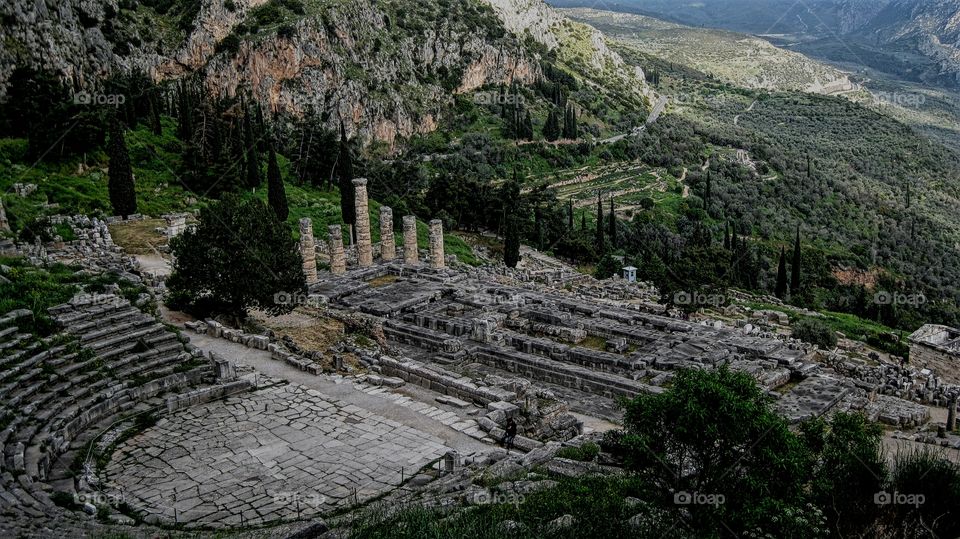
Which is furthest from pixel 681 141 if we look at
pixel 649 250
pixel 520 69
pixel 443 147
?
pixel 649 250

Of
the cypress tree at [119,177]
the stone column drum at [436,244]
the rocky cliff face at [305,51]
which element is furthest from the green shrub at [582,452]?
the rocky cliff face at [305,51]

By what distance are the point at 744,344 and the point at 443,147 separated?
5756 centimetres

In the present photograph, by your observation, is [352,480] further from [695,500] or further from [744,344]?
[744,344]

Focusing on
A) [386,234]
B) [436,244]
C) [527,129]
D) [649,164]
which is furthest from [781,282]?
[527,129]

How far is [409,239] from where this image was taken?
124 ft

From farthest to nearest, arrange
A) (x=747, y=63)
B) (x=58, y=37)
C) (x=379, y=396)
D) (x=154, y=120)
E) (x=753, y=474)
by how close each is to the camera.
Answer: (x=747, y=63) → (x=58, y=37) → (x=154, y=120) → (x=379, y=396) → (x=753, y=474)

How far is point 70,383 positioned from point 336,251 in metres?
19.2

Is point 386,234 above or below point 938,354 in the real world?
above

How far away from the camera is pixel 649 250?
56469 millimetres

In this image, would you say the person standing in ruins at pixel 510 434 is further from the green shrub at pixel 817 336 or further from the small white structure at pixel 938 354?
the small white structure at pixel 938 354

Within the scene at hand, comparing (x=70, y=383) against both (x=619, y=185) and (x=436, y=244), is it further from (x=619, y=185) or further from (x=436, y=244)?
(x=619, y=185)

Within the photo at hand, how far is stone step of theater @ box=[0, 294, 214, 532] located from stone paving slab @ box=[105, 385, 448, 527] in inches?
41.1

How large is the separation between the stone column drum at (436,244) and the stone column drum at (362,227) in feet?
10.3

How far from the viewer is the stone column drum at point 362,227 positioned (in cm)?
3703
